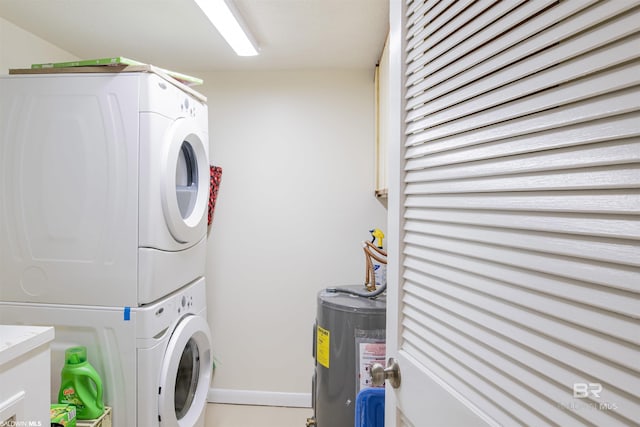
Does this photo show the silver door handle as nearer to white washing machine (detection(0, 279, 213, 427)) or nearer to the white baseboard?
white washing machine (detection(0, 279, 213, 427))

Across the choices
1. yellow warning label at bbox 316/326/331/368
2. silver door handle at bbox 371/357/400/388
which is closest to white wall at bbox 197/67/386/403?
yellow warning label at bbox 316/326/331/368

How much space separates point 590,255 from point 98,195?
1.66 metres

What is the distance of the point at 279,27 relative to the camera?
1957 mm

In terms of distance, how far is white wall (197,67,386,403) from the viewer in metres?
2.60

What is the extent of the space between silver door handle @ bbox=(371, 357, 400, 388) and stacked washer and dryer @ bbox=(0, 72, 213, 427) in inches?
41.0

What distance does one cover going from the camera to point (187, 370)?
6.63ft

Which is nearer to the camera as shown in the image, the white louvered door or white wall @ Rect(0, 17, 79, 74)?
the white louvered door

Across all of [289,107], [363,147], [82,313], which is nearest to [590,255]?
[82,313]

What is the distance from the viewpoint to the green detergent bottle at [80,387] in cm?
144

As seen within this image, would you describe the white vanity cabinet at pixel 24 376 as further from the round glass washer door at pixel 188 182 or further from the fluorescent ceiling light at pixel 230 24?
the fluorescent ceiling light at pixel 230 24

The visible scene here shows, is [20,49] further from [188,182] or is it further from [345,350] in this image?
[345,350]

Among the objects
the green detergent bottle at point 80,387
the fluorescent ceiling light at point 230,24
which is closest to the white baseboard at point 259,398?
the green detergent bottle at point 80,387

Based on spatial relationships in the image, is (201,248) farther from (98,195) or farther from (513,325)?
(513,325)

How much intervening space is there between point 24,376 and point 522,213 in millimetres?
1177
